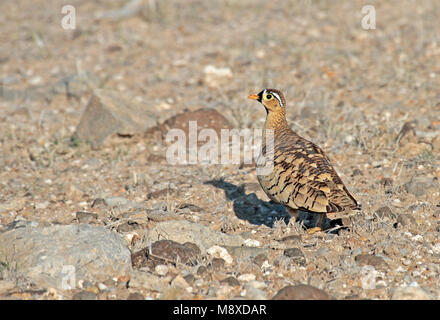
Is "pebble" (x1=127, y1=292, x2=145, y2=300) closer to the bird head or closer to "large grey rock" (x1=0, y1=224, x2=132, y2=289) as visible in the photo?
"large grey rock" (x1=0, y1=224, x2=132, y2=289)

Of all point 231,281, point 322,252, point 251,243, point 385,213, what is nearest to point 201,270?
point 231,281

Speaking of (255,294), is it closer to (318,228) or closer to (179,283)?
(179,283)

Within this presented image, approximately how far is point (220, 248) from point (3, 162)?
3.72 meters

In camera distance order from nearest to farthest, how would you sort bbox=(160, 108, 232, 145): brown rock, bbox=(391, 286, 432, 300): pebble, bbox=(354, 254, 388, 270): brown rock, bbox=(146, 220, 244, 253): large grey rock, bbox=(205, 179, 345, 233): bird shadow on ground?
bbox=(391, 286, 432, 300): pebble, bbox=(354, 254, 388, 270): brown rock, bbox=(146, 220, 244, 253): large grey rock, bbox=(205, 179, 345, 233): bird shadow on ground, bbox=(160, 108, 232, 145): brown rock

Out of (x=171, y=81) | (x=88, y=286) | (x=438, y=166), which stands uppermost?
(x=171, y=81)

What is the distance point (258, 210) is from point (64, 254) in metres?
2.16

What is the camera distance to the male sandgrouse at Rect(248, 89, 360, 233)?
15.2ft

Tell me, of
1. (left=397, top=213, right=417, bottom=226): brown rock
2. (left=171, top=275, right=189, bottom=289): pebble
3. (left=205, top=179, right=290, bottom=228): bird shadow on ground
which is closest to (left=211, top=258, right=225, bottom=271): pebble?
(left=171, top=275, right=189, bottom=289): pebble

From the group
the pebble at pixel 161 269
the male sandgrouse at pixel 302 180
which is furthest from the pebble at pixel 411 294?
the pebble at pixel 161 269

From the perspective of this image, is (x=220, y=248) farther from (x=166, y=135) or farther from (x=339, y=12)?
(x=339, y=12)

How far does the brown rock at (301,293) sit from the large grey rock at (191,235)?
0.90 meters

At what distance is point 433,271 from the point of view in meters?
4.53

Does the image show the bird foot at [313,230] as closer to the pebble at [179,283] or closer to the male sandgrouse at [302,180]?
the male sandgrouse at [302,180]

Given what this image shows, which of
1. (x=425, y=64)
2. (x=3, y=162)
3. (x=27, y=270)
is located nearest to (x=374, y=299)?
(x=27, y=270)
